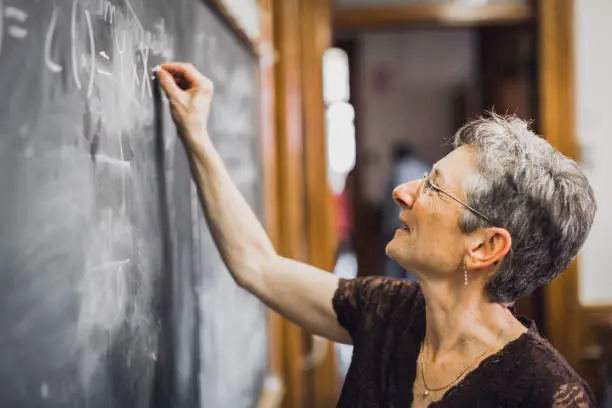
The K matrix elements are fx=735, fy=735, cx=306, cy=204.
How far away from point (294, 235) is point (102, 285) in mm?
1940

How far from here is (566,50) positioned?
145 inches

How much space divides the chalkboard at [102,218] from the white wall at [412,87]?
703 centimetres

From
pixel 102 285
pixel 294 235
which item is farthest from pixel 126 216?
pixel 294 235

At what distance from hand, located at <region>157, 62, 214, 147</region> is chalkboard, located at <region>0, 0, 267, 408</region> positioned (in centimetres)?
3

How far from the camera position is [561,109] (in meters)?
3.69

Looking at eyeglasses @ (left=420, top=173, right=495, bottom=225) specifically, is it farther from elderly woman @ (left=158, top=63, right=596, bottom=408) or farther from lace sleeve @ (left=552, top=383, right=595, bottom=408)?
lace sleeve @ (left=552, top=383, right=595, bottom=408)

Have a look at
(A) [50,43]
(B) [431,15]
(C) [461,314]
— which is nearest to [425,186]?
(C) [461,314]

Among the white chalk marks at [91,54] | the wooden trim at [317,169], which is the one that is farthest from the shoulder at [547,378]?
the wooden trim at [317,169]

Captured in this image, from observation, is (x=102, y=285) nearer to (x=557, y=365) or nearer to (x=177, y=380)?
(x=177, y=380)

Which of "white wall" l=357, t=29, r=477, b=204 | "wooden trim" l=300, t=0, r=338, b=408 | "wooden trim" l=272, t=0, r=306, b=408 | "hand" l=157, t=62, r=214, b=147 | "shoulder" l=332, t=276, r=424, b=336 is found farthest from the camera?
"white wall" l=357, t=29, r=477, b=204

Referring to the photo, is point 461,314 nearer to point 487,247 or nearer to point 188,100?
point 487,247

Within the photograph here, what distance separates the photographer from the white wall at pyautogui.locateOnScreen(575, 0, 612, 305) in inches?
145

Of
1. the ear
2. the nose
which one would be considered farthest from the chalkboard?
the ear

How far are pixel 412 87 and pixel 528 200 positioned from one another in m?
8.28
